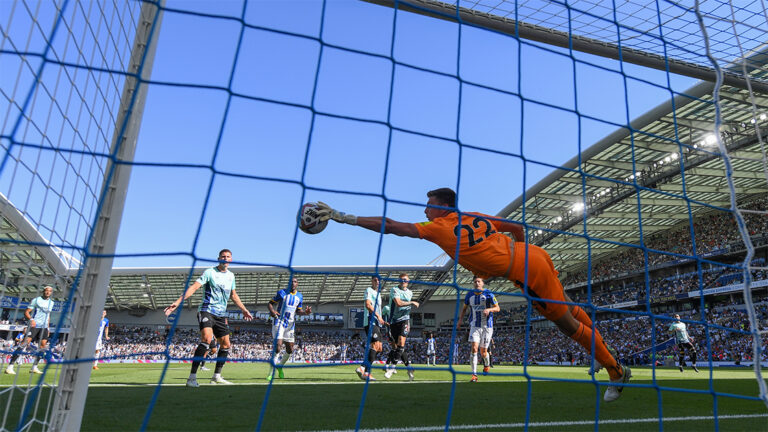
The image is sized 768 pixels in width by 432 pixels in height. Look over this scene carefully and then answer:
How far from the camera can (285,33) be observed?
8.51 feet

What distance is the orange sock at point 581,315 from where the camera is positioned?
3874 millimetres

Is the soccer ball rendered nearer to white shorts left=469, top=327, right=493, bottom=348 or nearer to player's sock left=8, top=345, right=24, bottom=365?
player's sock left=8, top=345, right=24, bottom=365

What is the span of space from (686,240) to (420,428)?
131 feet

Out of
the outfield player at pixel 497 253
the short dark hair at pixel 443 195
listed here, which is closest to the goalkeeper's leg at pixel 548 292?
the outfield player at pixel 497 253

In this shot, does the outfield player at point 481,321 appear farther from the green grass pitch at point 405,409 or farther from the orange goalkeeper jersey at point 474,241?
the orange goalkeeper jersey at point 474,241

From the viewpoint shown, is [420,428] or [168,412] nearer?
[420,428]

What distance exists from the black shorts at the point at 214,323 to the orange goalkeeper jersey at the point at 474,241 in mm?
3649

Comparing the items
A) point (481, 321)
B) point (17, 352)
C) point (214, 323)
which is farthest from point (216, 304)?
point (481, 321)

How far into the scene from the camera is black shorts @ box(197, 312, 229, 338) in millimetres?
6008

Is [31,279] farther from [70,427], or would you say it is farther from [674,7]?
[674,7]

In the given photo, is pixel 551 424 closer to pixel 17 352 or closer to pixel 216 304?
pixel 17 352

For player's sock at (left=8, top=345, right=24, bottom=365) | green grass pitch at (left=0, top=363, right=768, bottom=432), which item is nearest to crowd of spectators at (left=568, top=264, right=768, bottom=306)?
green grass pitch at (left=0, top=363, right=768, bottom=432)

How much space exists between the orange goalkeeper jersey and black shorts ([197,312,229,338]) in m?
3.65

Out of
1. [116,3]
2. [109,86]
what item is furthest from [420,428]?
[116,3]
